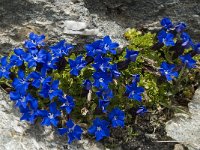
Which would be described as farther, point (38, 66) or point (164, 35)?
point (164, 35)

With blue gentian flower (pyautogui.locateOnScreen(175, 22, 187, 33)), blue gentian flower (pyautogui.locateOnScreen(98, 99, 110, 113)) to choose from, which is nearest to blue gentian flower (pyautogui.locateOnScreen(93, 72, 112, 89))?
blue gentian flower (pyautogui.locateOnScreen(98, 99, 110, 113))

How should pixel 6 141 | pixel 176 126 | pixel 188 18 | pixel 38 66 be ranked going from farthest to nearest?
pixel 188 18 → pixel 176 126 → pixel 38 66 → pixel 6 141

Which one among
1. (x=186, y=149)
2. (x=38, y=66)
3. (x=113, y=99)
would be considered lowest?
(x=186, y=149)

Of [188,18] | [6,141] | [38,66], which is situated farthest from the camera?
[188,18]

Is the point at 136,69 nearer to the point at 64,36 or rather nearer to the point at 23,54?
the point at 64,36

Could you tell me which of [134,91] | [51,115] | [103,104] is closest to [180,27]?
[134,91]

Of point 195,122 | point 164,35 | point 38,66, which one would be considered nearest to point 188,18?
point 164,35

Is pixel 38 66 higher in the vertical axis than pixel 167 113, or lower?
higher

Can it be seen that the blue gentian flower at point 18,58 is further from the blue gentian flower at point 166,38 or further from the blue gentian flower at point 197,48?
the blue gentian flower at point 197,48
